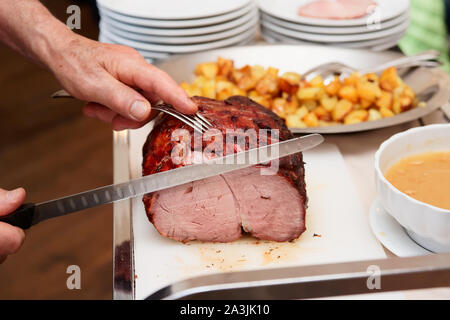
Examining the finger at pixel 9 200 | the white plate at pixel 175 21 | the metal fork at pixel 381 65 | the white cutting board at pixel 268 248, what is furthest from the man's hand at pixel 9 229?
the metal fork at pixel 381 65

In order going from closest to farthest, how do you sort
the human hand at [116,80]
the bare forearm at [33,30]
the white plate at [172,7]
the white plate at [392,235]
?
the white plate at [392,235] < the human hand at [116,80] < the bare forearm at [33,30] < the white plate at [172,7]

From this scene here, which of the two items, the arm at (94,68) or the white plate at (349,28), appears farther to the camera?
the white plate at (349,28)

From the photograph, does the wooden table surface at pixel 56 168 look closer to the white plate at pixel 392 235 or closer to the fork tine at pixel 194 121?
the white plate at pixel 392 235

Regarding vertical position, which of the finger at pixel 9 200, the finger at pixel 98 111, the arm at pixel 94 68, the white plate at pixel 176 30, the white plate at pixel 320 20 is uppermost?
the white plate at pixel 320 20

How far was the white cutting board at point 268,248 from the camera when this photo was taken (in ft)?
3.74

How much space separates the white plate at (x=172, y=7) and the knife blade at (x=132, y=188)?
34.9 inches

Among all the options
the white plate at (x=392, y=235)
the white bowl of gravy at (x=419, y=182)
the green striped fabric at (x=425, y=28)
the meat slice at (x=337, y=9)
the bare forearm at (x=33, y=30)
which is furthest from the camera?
the green striped fabric at (x=425, y=28)

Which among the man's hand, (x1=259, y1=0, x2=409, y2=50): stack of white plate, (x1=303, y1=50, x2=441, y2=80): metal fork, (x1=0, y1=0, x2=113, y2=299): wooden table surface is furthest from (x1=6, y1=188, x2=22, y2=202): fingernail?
(x1=0, y1=0, x2=113, y2=299): wooden table surface

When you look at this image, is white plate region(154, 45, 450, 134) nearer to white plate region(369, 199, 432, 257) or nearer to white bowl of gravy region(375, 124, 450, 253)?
white bowl of gravy region(375, 124, 450, 253)

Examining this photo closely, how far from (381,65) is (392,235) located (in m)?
0.82

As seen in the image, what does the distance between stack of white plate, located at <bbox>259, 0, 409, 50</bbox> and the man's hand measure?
125 cm

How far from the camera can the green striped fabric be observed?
2346mm
